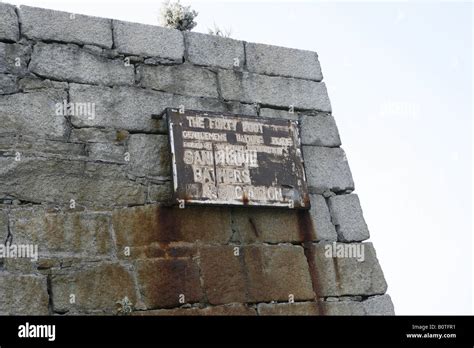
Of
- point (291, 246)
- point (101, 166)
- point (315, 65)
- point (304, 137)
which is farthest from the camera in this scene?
point (315, 65)

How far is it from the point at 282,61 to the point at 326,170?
887mm

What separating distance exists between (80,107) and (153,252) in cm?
99

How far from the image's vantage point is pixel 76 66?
3998 mm

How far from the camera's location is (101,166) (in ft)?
12.6

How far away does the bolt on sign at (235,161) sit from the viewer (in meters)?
3.92

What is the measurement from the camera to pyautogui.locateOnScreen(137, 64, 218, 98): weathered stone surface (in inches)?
166

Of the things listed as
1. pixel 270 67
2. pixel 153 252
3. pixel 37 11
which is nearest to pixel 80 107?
pixel 37 11

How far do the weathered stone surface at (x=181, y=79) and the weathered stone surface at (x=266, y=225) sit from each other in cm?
87

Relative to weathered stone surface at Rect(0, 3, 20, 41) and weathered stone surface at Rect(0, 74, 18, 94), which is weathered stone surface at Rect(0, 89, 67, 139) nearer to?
weathered stone surface at Rect(0, 74, 18, 94)

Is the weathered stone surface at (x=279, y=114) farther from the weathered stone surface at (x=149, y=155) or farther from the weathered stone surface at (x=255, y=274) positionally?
Answer: the weathered stone surface at (x=255, y=274)

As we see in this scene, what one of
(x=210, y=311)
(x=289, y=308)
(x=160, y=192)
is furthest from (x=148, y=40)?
(x=289, y=308)

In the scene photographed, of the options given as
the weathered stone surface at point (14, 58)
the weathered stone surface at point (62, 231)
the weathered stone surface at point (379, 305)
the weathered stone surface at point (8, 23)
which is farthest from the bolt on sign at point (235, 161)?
the weathered stone surface at point (8, 23)

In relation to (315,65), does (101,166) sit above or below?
below

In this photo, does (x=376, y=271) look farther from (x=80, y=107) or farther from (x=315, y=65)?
(x=80, y=107)
